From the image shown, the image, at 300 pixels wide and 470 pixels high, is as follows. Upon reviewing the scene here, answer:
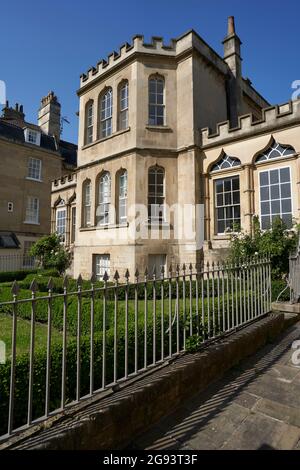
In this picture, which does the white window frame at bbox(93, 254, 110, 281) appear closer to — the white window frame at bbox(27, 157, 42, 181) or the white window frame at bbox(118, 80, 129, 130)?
the white window frame at bbox(118, 80, 129, 130)

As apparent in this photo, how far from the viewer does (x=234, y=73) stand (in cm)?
1599

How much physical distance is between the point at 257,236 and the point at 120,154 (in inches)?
315

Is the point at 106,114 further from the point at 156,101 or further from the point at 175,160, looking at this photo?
the point at 175,160

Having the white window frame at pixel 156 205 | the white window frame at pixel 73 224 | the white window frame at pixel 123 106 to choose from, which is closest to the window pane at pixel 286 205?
the white window frame at pixel 156 205

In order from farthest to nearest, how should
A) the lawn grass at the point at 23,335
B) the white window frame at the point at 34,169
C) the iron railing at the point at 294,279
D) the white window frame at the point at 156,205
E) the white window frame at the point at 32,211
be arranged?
the white window frame at the point at 34,169 → the white window frame at the point at 32,211 → the white window frame at the point at 156,205 → the iron railing at the point at 294,279 → the lawn grass at the point at 23,335

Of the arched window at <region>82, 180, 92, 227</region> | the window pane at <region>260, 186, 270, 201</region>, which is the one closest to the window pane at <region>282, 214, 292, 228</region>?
the window pane at <region>260, 186, 270, 201</region>

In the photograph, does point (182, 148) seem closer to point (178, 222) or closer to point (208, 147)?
point (208, 147)

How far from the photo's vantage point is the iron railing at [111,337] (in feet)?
8.82

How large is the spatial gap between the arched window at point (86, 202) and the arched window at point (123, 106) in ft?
13.0

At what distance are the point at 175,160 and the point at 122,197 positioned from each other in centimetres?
338

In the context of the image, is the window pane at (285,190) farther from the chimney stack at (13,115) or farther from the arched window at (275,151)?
the chimney stack at (13,115)

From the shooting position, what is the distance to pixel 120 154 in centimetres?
1415
